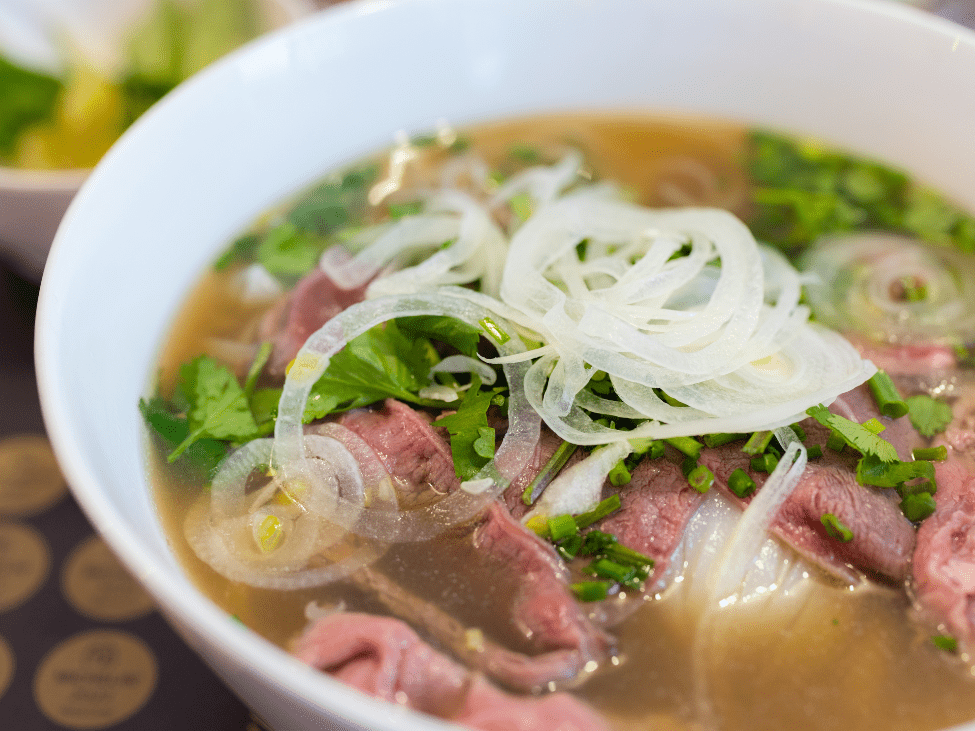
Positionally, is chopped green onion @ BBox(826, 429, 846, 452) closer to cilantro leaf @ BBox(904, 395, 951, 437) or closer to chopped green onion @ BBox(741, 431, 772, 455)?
chopped green onion @ BBox(741, 431, 772, 455)

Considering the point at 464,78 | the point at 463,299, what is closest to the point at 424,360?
the point at 463,299

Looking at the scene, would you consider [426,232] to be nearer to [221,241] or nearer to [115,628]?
[221,241]

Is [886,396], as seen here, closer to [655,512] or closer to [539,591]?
[655,512]

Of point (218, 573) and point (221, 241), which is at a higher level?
point (221, 241)

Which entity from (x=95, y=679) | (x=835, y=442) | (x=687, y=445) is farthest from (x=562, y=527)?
(x=95, y=679)

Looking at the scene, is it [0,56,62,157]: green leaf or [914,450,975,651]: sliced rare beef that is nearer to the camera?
[914,450,975,651]: sliced rare beef

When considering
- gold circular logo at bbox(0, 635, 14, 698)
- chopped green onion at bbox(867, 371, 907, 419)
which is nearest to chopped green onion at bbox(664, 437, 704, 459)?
chopped green onion at bbox(867, 371, 907, 419)
